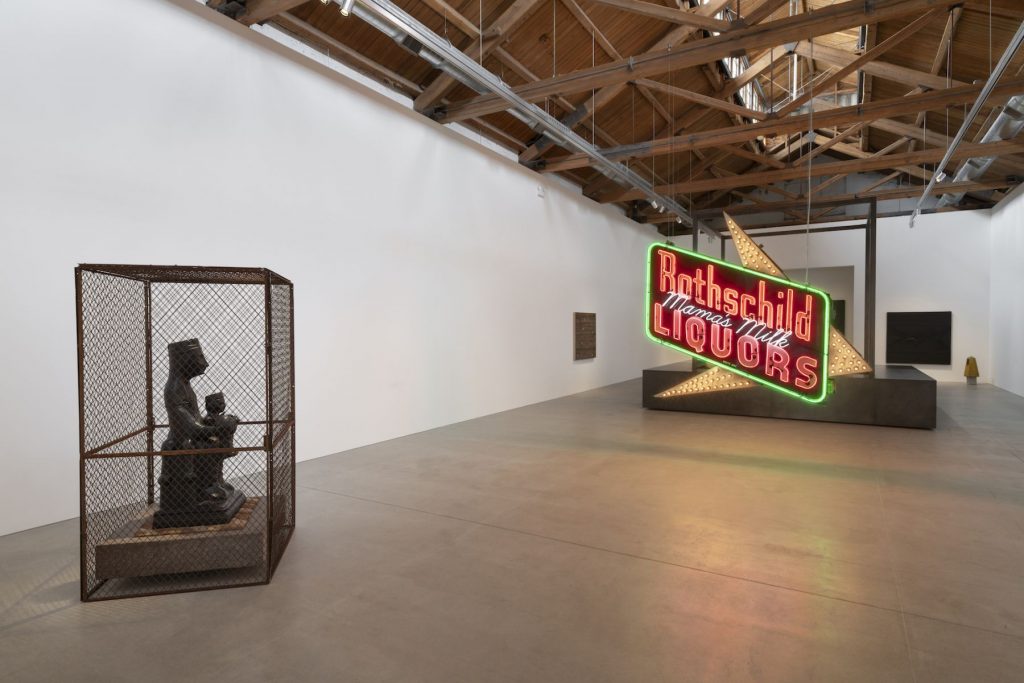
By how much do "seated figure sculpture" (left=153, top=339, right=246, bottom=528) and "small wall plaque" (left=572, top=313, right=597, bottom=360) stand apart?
8405mm

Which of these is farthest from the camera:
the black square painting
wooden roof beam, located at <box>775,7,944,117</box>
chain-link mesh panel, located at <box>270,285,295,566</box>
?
the black square painting

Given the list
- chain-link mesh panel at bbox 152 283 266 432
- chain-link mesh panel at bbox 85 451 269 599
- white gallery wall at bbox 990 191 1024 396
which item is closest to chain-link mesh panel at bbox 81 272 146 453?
chain-link mesh panel at bbox 152 283 266 432

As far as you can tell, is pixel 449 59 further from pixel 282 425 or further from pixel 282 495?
pixel 282 495

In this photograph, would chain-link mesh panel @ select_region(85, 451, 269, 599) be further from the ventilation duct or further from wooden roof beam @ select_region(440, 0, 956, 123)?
the ventilation duct

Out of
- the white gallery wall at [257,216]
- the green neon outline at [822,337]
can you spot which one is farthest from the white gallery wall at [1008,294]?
the white gallery wall at [257,216]

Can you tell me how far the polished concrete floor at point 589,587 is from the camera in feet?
7.00

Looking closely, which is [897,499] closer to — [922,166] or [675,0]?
[675,0]

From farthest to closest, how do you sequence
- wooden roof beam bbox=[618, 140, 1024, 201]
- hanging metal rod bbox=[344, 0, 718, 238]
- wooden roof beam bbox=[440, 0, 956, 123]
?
wooden roof beam bbox=[618, 140, 1024, 201] → wooden roof beam bbox=[440, 0, 956, 123] → hanging metal rod bbox=[344, 0, 718, 238]

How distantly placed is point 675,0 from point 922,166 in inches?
341

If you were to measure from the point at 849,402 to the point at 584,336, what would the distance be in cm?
504

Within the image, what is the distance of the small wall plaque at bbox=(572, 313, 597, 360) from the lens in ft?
35.8

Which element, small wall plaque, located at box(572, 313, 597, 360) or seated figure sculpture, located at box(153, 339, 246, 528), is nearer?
seated figure sculpture, located at box(153, 339, 246, 528)

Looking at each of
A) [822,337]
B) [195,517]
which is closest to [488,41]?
[822,337]

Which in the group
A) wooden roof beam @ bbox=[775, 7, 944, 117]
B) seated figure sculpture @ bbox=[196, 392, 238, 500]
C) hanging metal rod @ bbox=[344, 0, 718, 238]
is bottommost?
seated figure sculpture @ bbox=[196, 392, 238, 500]
